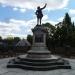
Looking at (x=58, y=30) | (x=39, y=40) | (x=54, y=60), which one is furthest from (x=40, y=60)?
(x=58, y=30)

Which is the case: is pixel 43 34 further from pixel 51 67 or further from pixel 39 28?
pixel 51 67

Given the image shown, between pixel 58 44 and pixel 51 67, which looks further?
pixel 58 44

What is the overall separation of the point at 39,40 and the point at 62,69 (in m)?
5.66

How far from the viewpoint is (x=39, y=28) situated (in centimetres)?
2428

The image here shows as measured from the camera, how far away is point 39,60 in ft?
70.0

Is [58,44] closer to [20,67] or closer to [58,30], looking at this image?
[58,30]

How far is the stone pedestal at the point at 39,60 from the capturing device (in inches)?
790

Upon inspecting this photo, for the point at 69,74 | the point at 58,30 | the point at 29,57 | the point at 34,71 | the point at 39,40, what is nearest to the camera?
the point at 69,74

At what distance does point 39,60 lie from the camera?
70.0 feet

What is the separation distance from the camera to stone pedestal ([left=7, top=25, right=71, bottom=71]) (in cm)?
2007

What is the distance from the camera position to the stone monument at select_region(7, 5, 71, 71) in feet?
65.8

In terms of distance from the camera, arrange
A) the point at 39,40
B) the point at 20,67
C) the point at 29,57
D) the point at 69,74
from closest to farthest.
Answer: the point at 69,74
the point at 20,67
the point at 29,57
the point at 39,40

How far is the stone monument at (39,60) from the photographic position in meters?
20.1

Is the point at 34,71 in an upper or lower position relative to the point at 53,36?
lower
